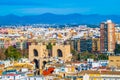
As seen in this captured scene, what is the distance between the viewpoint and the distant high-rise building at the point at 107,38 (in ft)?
204

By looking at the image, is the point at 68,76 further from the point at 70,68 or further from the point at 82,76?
the point at 70,68

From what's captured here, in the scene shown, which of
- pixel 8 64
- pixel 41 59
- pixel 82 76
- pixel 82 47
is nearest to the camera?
pixel 82 76

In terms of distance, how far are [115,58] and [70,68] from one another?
3.07 meters

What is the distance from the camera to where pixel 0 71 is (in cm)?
3394

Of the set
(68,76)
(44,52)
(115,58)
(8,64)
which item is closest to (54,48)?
(44,52)

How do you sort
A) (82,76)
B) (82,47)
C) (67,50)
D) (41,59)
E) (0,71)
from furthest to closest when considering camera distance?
(82,47) → (67,50) → (41,59) → (0,71) → (82,76)

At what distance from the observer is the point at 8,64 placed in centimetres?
3841

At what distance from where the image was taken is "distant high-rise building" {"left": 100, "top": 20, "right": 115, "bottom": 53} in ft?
204

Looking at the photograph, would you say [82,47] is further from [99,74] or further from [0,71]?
Answer: [99,74]

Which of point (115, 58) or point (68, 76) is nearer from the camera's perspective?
point (68, 76)

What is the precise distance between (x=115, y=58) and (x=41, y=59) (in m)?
11.0

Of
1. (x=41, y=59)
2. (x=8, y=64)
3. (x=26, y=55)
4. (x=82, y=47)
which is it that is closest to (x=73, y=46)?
(x=82, y=47)

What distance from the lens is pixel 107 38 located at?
64.1m

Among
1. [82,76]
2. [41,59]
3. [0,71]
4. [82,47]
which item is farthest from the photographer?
[82,47]
